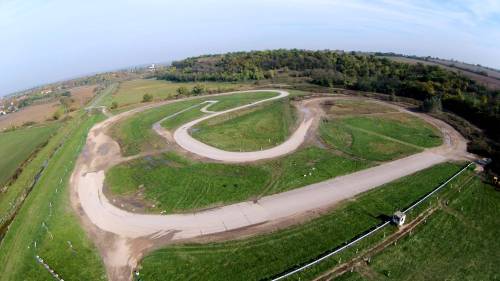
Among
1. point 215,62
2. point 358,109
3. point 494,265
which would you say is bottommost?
point 494,265

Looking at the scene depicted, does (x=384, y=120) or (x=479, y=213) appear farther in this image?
(x=384, y=120)

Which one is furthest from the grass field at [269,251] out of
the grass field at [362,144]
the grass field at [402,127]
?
the grass field at [402,127]

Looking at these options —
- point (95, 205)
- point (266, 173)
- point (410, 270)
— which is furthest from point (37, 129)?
point (410, 270)

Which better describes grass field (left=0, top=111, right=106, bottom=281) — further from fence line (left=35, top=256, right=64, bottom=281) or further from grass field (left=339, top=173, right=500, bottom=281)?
grass field (left=339, top=173, right=500, bottom=281)

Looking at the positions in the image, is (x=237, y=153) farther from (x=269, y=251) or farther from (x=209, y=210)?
(x=269, y=251)

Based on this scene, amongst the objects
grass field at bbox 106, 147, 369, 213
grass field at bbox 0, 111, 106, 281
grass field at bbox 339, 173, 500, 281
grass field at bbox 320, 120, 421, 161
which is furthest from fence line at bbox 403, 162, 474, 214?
grass field at bbox 0, 111, 106, 281

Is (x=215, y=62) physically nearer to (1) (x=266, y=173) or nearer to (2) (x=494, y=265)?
(1) (x=266, y=173)

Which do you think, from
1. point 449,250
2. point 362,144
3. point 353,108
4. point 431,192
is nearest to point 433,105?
point 353,108

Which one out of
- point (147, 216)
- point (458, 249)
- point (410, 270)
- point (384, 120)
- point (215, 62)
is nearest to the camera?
point (410, 270)
